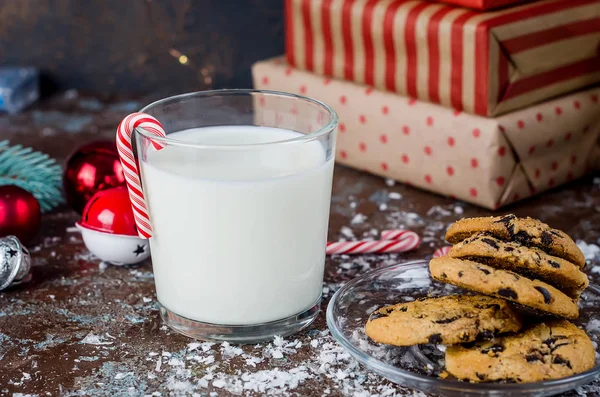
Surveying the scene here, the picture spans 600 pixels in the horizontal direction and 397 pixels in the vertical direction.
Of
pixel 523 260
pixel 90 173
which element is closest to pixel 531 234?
pixel 523 260

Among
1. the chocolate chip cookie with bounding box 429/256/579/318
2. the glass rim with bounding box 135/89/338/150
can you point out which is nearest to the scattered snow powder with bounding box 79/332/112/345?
the glass rim with bounding box 135/89/338/150

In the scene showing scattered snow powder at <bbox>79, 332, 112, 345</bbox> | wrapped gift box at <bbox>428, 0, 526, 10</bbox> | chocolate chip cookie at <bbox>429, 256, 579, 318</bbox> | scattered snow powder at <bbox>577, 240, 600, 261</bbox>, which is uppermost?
wrapped gift box at <bbox>428, 0, 526, 10</bbox>

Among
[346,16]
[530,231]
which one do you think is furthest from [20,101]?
[530,231]

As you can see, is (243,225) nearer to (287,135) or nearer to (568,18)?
(287,135)

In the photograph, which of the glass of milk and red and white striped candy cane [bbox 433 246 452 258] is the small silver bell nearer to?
the glass of milk

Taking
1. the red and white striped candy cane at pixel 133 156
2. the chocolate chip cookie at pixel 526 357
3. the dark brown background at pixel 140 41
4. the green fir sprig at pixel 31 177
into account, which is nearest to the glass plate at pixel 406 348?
the chocolate chip cookie at pixel 526 357

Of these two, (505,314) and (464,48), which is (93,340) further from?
(464,48)
